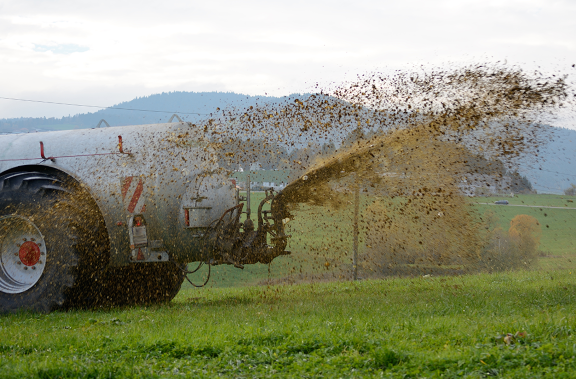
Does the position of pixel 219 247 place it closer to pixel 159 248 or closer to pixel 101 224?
pixel 159 248

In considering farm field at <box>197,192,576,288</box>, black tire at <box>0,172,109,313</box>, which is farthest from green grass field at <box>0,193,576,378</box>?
farm field at <box>197,192,576,288</box>

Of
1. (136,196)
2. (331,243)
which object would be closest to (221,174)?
(136,196)

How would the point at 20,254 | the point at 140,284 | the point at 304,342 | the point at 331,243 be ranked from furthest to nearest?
the point at 331,243, the point at 140,284, the point at 20,254, the point at 304,342

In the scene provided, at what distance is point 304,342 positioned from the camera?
5.89m

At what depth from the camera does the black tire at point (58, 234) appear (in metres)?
8.69

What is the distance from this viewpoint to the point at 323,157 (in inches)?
388

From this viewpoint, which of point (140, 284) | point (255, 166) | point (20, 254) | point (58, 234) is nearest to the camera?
point (58, 234)

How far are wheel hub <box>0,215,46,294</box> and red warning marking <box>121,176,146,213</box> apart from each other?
1547 millimetres

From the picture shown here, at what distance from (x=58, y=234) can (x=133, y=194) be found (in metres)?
1.37

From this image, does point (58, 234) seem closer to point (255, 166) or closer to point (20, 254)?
point (20, 254)

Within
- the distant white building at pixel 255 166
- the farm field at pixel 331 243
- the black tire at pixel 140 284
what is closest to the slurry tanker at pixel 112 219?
the black tire at pixel 140 284

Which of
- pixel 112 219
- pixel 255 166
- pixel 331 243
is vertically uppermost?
pixel 255 166

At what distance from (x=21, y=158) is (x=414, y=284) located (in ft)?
30.6

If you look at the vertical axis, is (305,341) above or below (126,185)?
below
